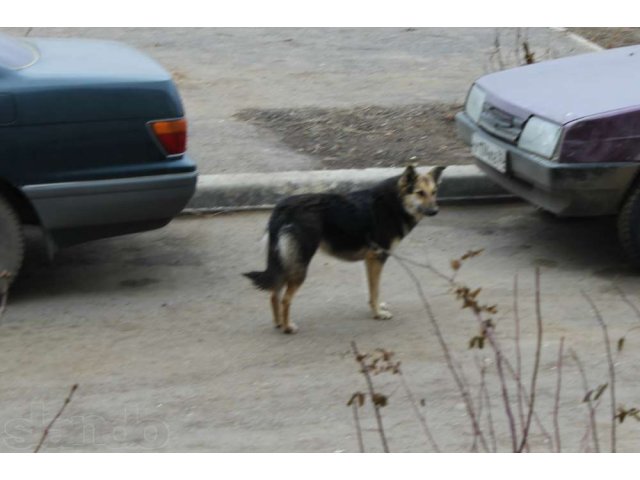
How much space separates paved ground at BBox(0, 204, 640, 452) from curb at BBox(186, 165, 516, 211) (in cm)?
13

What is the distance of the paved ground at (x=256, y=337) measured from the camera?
540 cm

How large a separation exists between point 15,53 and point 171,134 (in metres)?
1.02

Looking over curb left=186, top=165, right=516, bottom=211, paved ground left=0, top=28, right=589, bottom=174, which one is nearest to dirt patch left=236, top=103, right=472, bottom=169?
paved ground left=0, top=28, right=589, bottom=174

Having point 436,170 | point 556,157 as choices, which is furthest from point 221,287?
point 556,157

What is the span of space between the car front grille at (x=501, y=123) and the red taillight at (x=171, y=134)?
1.97m

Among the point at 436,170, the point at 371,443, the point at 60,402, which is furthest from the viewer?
the point at 436,170

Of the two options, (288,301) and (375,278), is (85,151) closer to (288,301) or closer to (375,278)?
(288,301)

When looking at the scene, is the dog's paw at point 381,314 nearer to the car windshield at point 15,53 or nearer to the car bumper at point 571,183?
the car bumper at point 571,183

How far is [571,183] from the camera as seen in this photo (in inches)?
276

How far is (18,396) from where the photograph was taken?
5680 millimetres

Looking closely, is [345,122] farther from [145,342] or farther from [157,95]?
[145,342]

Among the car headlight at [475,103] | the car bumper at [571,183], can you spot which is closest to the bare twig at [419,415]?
the car bumper at [571,183]

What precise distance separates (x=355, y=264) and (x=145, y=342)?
1.70m

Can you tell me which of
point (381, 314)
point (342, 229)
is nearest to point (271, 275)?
point (342, 229)
